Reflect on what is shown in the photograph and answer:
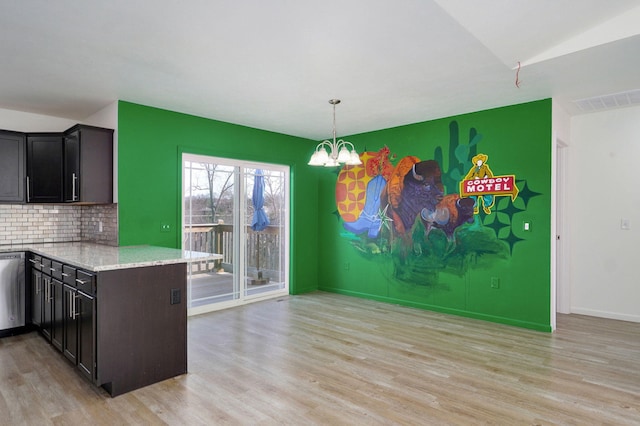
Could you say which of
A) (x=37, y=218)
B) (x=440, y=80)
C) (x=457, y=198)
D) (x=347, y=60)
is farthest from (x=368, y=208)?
(x=37, y=218)

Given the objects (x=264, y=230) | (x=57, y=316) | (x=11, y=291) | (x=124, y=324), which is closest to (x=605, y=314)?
(x=264, y=230)

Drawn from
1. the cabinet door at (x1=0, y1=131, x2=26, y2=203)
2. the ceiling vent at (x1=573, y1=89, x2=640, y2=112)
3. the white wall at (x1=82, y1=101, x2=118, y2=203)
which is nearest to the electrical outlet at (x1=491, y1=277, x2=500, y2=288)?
the ceiling vent at (x1=573, y1=89, x2=640, y2=112)

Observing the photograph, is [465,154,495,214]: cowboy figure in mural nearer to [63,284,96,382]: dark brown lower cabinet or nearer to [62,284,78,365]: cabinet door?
[63,284,96,382]: dark brown lower cabinet

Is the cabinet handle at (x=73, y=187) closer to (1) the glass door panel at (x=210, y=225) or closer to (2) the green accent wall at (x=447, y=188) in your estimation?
(2) the green accent wall at (x=447, y=188)

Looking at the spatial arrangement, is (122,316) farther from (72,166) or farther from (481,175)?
(481,175)

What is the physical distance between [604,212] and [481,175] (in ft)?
5.61

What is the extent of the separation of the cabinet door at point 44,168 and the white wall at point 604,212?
657 centimetres

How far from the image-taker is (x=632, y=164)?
15.5 feet

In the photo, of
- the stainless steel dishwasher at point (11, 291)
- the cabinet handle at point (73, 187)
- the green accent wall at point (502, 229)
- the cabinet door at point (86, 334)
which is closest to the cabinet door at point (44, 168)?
the cabinet handle at point (73, 187)

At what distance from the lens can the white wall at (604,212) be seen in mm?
4715

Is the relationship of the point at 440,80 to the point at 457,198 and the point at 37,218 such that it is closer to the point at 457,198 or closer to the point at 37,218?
the point at 457,198

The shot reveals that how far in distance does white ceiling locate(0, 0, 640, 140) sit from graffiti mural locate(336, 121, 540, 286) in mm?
887

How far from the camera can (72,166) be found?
14.5ft

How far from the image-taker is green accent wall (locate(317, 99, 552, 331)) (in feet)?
14.4
